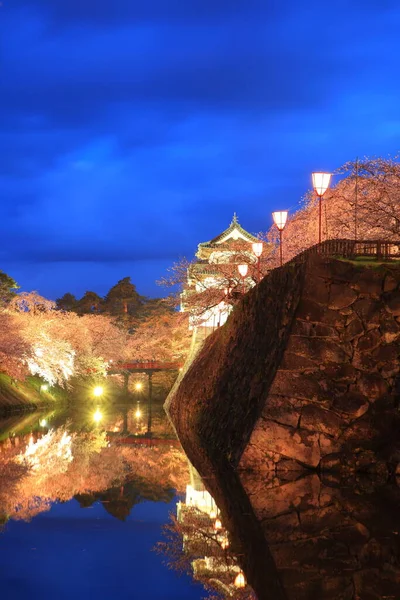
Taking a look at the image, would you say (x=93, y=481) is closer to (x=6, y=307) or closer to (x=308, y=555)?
(x=308, y=555)

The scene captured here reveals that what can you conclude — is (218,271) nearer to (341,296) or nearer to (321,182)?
(321,182)

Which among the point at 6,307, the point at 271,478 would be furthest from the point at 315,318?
the point at 6,307

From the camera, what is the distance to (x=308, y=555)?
27.2 feet

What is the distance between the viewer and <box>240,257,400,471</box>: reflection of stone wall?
14273mm

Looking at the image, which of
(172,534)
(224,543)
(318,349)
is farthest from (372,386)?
(224,543)

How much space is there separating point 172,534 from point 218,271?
25.4 meters

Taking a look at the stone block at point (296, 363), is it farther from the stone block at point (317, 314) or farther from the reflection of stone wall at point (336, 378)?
the stone block at point (317, 314)

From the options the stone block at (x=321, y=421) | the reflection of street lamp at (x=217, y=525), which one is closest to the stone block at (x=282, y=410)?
the stone block at (x=321, y=421)

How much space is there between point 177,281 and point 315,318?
2104cm

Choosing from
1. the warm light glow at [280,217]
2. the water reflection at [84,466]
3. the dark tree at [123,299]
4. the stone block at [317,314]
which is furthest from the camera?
the dark tree at [123,299]

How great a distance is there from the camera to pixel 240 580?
7484mm

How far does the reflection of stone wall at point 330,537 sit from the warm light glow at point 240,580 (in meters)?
0.38

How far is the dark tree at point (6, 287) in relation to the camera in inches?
1779

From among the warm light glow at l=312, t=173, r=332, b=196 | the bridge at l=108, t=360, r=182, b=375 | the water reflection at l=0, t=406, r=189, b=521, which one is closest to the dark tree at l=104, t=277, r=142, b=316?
the bridge at l=108, t=360, r=182, b=375
